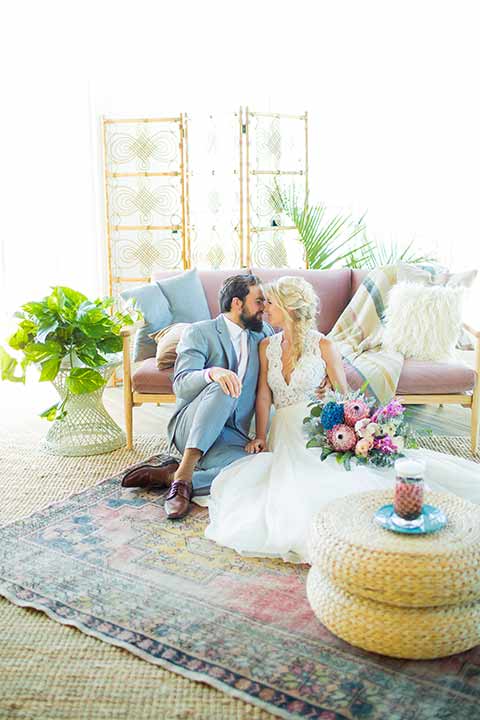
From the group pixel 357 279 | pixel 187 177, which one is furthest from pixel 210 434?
pixel 187 177

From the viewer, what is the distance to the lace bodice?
3.35 meters

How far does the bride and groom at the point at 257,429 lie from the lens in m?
2.85

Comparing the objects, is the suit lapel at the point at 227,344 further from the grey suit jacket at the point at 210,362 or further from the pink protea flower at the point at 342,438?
the pink protea flower at the point at 342,438

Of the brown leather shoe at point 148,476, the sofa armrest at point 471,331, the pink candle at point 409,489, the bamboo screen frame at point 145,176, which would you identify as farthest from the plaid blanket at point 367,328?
the pink candle at point 409,489

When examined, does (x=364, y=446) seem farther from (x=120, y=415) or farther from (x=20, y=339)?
(x=120, y=415)

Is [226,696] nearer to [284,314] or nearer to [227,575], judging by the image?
[227,575]

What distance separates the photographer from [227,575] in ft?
8.59

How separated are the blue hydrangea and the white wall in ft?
10.0

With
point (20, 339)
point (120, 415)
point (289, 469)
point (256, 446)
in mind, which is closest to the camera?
point (289, 469)

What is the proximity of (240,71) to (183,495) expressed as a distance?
3887 mm

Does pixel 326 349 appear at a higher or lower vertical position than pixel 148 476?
higher

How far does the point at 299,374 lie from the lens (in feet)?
11.0

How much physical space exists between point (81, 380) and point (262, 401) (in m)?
1.03

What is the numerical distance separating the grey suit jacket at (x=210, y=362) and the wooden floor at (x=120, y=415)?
941 millimetres
